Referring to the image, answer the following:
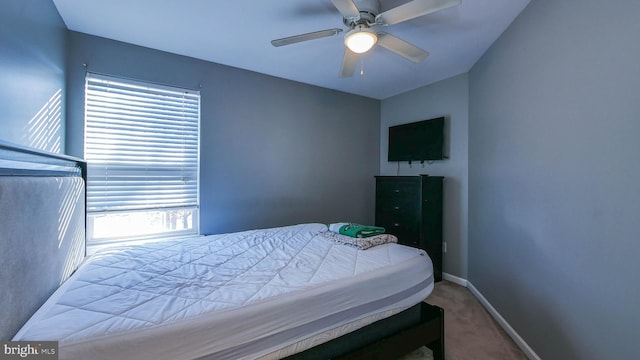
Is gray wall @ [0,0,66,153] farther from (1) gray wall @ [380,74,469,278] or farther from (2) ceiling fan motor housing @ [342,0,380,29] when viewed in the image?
(1) gray wall @ [380,74,469,278]

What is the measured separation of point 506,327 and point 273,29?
10.1 ft

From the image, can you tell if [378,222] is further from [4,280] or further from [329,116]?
[4,280]

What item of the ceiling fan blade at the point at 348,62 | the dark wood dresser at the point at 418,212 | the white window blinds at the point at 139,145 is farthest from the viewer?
the dark wood dresser at the point at 418,212

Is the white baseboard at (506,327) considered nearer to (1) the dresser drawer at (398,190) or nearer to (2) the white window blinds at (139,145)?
(1) the dresser drawer at (398,190)

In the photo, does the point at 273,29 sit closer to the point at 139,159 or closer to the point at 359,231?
the point at 139,159

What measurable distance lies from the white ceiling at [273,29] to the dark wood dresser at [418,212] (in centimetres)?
131

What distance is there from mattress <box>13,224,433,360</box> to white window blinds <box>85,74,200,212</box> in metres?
0.70

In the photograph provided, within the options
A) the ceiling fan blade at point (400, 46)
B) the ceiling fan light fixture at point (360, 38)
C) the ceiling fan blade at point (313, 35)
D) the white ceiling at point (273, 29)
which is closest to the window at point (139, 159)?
the white ceiling at point (273, 29)

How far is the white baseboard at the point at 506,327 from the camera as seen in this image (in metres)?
1.74

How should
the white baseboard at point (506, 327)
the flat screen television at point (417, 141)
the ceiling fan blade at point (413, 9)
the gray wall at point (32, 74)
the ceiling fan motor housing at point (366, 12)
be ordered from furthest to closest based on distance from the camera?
1. the flat screen television at point (417, 141)
2. the white baseboard at point (506, 327)
3. the ceiling fan motor housing at point (366, 12)
4. the ceiling fan blade at point (413, 9)
5. the gray wall at point (32, 74)

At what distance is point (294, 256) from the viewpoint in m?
1.74

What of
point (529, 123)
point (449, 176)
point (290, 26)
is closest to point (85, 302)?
point (290, 26)

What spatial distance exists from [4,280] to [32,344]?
0.75 ft

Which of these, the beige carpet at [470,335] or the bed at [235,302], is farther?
the beige carpet at [470,335]
